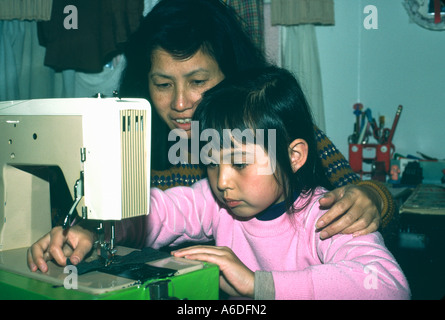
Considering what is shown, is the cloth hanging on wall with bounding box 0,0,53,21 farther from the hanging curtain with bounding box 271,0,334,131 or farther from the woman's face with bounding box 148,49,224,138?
the woman's face with bounding box 148,49,224,138

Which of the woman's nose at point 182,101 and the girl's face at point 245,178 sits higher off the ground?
the woman's nose at point 182,101

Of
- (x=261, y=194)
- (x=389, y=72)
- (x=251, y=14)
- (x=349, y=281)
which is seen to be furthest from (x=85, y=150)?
(x=389, y=72)

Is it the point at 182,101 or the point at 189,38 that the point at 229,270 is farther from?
the point at 189,38

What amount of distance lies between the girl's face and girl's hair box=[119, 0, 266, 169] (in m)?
0.48

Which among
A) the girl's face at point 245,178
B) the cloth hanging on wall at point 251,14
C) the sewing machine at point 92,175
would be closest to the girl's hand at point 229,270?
the sewing machine at point 92,175

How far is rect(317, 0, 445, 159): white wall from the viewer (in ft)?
10.5

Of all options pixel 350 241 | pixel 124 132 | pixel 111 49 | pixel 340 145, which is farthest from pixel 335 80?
pixel 124 132

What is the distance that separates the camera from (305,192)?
1421 millimetres

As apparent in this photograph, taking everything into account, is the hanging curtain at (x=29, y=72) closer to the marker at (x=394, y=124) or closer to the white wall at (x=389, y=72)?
the white wall at (x=389, y=72)

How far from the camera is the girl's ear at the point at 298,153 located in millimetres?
1372

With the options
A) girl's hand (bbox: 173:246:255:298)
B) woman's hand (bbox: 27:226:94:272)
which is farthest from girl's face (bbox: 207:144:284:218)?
woman's hand (bbox: 27:226:94:272)

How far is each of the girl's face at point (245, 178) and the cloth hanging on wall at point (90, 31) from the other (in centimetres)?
180

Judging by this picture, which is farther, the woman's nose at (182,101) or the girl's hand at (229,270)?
the woman's nose at (182,101)

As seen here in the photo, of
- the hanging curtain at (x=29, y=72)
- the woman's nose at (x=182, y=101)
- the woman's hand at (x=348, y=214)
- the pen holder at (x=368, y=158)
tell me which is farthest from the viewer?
the hanging curtain at (x=29, y=72)
